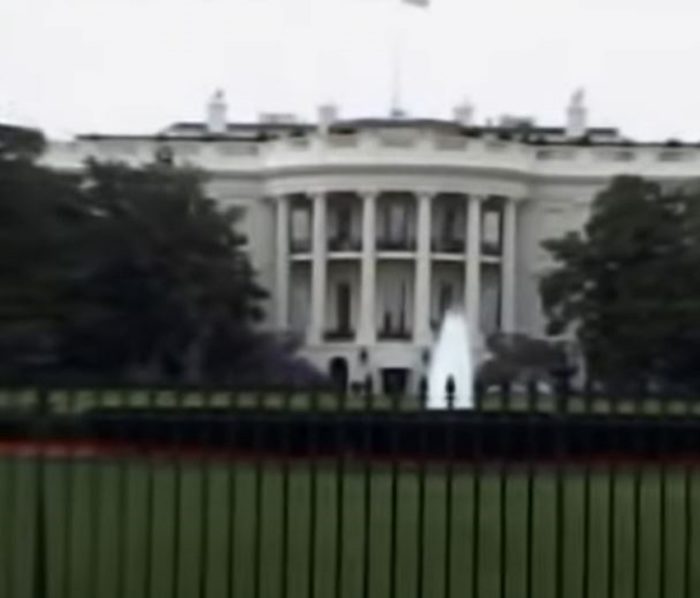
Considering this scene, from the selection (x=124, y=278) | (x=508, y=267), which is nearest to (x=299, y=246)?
(x=508, y=267)

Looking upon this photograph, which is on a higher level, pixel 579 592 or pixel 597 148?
pixel 597 148

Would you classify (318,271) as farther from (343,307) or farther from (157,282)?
(157,282)

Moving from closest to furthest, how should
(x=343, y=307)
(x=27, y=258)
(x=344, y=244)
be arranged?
(x=27, y=258) < (x=344, y=244) < (x=343, y=307)

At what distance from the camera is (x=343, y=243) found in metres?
77.6

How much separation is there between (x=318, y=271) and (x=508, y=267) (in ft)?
21.7

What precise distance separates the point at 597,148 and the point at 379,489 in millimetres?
66097

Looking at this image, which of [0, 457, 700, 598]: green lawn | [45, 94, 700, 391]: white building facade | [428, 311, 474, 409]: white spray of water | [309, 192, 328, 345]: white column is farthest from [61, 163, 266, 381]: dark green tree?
[0, 457, 700, 598]: green lawn

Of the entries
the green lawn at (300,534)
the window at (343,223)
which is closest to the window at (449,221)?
the window at (343,223)

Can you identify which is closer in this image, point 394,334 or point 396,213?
point 394,334

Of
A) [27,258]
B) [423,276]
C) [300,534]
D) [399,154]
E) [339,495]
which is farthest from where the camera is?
[423,276]

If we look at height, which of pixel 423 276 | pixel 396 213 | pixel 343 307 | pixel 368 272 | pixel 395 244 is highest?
pixel 396 213

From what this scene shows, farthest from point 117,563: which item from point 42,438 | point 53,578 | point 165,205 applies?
point 165,205

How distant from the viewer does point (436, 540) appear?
1362cm

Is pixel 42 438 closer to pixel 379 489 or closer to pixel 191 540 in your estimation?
pixel 191 540
